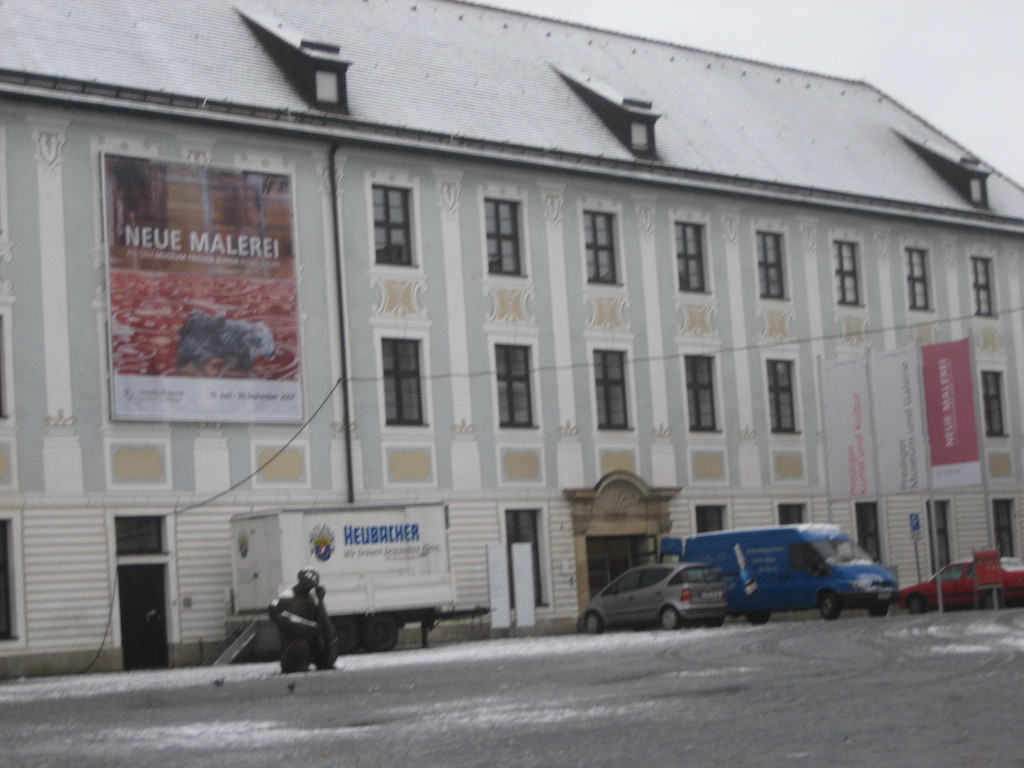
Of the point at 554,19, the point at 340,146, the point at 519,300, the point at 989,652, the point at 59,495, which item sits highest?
the point at 554,19

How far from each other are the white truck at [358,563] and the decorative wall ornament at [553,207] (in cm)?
882

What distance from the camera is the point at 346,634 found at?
31.4 meters

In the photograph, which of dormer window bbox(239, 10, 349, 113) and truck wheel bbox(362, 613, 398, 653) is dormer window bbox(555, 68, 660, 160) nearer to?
dormer window bbox(239, 10, 349, 113)

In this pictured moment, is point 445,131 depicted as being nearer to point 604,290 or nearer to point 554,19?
point 604,290

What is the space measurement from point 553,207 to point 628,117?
3.47m

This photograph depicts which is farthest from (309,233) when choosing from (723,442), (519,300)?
(723,442)

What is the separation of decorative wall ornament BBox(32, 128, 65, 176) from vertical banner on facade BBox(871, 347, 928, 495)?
1792 cm

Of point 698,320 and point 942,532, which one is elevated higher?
point 698,320

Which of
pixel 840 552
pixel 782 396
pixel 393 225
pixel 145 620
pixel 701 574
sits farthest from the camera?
pixel 782 396

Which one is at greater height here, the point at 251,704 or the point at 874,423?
the point at 874,423

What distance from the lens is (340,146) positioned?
3606 cm

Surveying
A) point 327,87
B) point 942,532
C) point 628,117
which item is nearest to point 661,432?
point 628,117

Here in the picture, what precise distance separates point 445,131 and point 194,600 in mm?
10943

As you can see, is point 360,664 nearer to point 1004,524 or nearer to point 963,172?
point 1004,524
